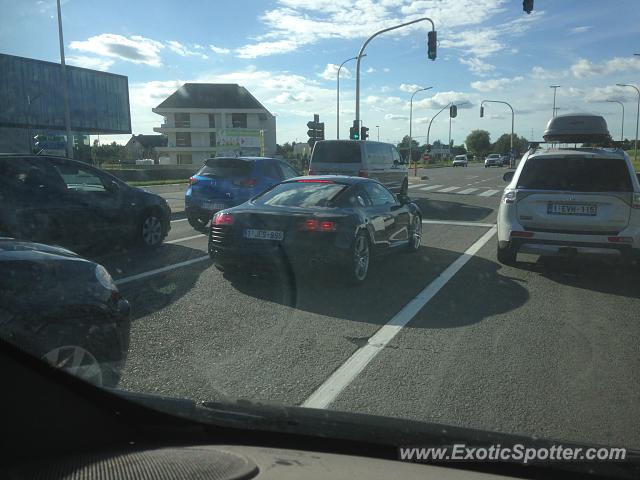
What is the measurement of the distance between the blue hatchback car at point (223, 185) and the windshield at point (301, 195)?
3.77 metres

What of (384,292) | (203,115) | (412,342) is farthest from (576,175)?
(203,115)

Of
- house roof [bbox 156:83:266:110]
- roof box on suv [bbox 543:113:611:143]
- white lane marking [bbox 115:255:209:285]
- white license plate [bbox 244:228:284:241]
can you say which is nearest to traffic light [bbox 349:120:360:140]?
roof box on suv [bbox 543:113:611:143]

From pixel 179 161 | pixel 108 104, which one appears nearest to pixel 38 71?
pixel 108 104

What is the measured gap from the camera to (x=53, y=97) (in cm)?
4447

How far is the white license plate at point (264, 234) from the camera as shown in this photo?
268 inches

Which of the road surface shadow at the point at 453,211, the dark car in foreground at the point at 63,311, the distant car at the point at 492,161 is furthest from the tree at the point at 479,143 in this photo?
the dark car in foreground at the point at 63,311

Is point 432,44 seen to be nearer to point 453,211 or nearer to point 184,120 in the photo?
point 453,211

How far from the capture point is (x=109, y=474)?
2.04 m

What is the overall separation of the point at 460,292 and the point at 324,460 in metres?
4.83

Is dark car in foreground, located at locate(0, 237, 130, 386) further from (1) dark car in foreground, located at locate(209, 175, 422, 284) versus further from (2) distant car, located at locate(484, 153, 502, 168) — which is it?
(2) distant car, located at locate(484, 153, 502, 168)

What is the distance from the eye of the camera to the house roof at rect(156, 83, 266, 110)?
71.2 m

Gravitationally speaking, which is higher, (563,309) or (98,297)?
(98,297)

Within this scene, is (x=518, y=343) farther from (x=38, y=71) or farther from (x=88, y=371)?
(x=38, y=71)

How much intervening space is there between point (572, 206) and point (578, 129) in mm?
5868
